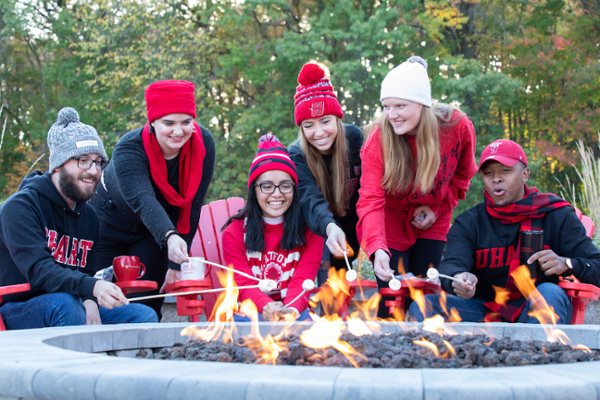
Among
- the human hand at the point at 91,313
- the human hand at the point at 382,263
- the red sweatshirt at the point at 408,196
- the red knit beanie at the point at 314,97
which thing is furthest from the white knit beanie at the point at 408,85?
the human hand at the point at 91,313

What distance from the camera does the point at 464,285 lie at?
9.16ft

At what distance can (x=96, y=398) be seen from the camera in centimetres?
119

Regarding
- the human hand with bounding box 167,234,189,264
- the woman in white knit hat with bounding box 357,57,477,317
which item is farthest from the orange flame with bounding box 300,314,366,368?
the human hand with bounding box 167,234,189,264

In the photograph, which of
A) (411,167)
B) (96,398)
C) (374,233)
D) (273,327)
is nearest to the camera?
(96,398)

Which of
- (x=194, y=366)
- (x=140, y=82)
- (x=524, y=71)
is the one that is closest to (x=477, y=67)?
(x=524, y=71)

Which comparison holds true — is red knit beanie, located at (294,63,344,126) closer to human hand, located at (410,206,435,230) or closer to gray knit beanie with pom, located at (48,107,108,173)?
human hand, located at (410,206,435,230)

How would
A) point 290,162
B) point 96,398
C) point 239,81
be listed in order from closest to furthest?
point 96,398, point 290,162, point 239,81

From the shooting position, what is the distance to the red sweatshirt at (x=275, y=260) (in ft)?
10.2

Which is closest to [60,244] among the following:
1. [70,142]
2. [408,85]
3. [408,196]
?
[70,142]

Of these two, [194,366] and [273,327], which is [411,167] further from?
[194,366]

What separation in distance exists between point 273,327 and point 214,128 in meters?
10.0

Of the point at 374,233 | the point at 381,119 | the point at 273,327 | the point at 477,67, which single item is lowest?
the point at 273,327

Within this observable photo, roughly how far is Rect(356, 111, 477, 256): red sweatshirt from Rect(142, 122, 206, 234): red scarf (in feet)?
2.99

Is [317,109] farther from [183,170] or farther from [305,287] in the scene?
[305,287]
